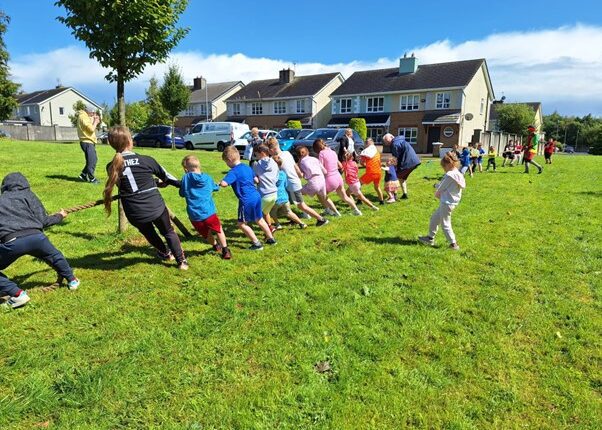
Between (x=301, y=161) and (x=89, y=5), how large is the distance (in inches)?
161

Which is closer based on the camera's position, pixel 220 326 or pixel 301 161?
pixel 220 326

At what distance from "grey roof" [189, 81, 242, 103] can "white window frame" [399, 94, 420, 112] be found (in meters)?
28.2

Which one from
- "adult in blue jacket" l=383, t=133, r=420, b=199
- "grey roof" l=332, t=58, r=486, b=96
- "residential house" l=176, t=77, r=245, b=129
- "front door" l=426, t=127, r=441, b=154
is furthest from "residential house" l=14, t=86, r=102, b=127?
"adult in blue jacket" l=383, t=133, r=420, b=199

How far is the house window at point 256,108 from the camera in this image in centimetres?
5575

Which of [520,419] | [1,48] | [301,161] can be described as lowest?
[520,419]

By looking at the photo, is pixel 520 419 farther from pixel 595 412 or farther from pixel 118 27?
pixel 118 27

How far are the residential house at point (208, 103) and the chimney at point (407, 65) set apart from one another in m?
26.0

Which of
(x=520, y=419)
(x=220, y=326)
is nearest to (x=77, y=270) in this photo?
(x=220, y=326)

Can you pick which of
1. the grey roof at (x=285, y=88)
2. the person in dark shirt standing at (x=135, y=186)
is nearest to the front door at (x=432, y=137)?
the grey roof at (x=285, y=88)

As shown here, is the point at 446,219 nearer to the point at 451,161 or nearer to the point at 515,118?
the point at 451,161

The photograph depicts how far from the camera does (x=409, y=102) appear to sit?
44031mm

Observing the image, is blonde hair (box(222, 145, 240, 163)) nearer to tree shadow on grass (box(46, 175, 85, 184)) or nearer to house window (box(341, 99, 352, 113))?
tree shadow on grass (box(46, 175, 85, 184))

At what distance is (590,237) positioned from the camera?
708cm

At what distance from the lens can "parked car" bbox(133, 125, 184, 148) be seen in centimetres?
2814
